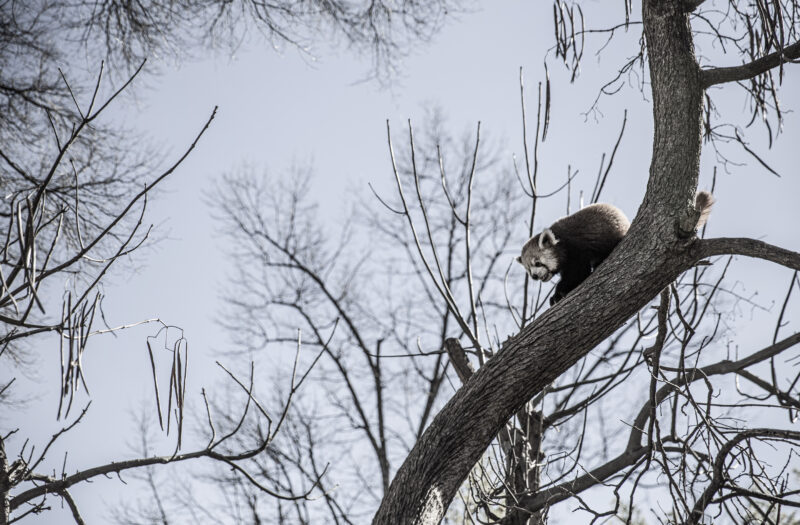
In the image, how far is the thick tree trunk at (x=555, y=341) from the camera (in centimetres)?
343

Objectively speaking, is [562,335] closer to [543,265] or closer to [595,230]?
[595,230]

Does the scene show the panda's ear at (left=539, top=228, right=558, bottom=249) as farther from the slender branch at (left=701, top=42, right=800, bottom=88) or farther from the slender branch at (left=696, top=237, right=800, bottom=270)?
the slender branch at (left=696, top=237, right=800, bottom=270)

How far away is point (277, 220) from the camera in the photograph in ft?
47.1

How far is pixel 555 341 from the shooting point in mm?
3535

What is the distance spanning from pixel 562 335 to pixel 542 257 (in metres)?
2.54

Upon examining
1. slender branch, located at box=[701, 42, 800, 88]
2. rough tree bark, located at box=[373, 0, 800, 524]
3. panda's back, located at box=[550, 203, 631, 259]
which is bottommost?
rough tree bark, located at box=[373, 0, 800, 524]

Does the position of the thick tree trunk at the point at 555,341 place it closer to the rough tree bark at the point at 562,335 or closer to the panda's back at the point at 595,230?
the rough tree bark at the point at 562,335

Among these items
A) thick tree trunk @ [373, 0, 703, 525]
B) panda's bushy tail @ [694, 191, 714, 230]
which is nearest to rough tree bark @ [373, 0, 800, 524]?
thick tree trunk @ [373, 0, 703, 525]

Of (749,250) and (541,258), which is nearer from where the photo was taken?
(749,250)

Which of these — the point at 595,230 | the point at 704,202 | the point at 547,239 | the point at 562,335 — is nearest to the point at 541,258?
the point at 547,239

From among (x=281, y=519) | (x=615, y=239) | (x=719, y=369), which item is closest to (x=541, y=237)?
(x=615, y=239)

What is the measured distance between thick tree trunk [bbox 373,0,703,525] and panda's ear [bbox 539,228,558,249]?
6.19 ft

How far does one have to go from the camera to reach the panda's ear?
5.81 meters

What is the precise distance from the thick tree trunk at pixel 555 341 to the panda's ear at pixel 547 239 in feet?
6.19
